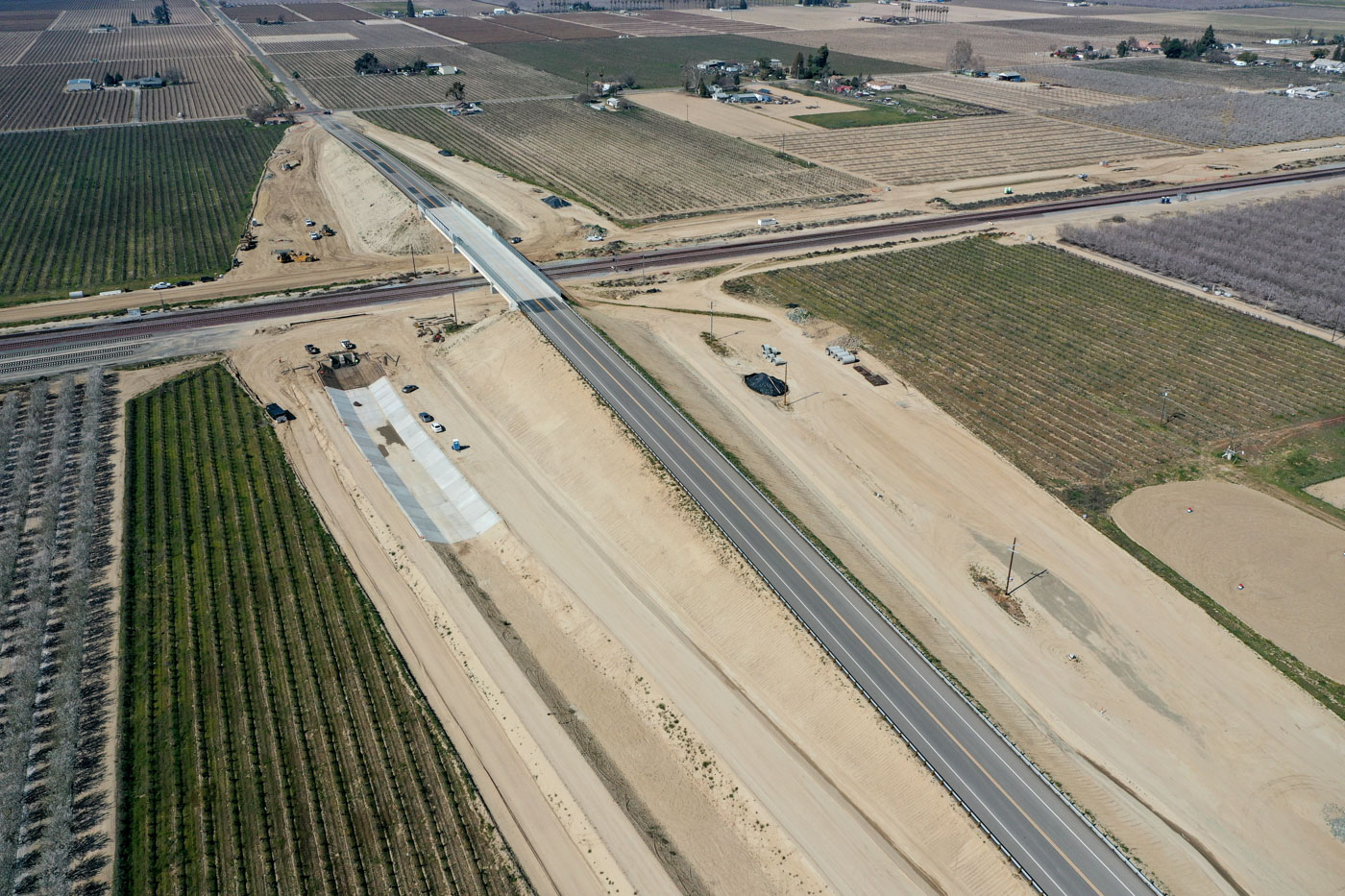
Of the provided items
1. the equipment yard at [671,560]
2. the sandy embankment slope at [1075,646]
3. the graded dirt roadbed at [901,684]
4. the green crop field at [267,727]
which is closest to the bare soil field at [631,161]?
the equipment yard at [671,560]

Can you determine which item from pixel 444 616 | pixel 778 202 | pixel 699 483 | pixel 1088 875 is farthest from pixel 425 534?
pixel 778 202

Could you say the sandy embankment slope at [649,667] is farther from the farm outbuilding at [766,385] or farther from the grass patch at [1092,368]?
the grass patch at [1092,368]

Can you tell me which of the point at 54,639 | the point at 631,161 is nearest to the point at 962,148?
the point at 631,161

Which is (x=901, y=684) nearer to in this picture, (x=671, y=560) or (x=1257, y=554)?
(x=671, y=560)

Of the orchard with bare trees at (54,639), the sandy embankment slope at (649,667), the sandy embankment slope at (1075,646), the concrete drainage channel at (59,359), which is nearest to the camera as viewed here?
the orchard with bare trees at (54,639)

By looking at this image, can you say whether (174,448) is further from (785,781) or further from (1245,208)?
(1245,208)

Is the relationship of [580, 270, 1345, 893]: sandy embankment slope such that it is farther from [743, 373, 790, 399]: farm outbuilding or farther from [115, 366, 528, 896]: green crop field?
[115, 366, 528, 896]: green crop field
